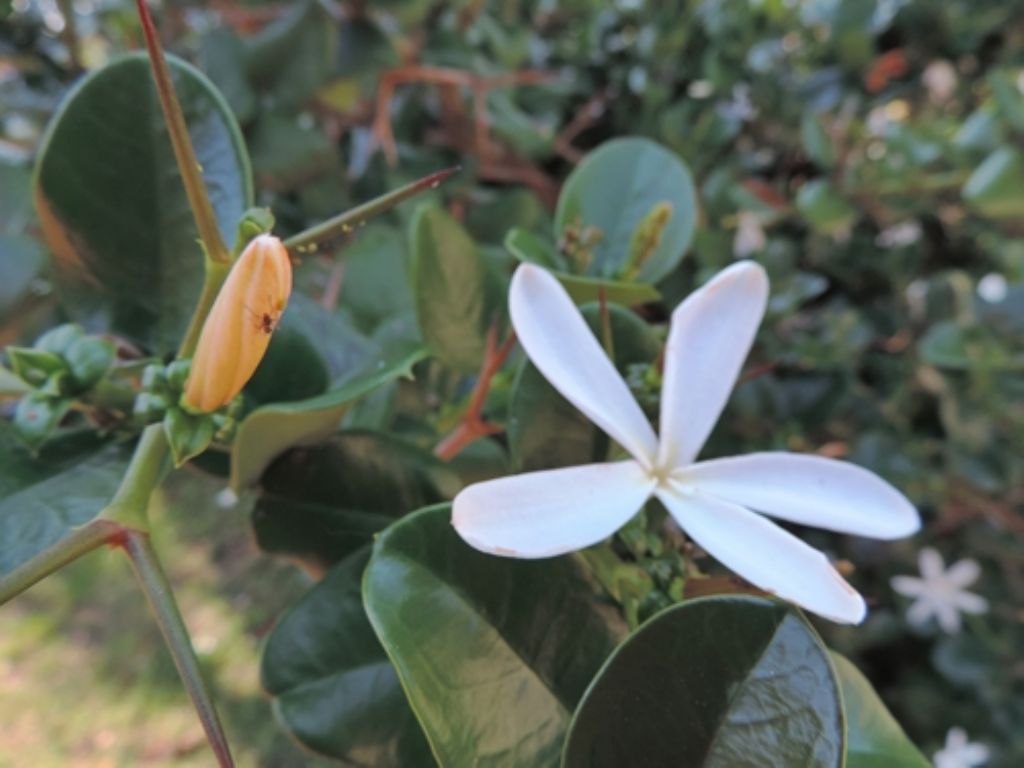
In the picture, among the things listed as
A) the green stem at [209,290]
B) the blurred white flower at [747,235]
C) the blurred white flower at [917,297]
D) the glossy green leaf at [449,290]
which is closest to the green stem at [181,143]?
the green stem at [209,290]

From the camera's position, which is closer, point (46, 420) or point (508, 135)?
point (46, 420)

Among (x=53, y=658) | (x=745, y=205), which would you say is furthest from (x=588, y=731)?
(x=53, y=658)

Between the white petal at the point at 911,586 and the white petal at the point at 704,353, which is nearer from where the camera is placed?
the white petal at the point at 704,353

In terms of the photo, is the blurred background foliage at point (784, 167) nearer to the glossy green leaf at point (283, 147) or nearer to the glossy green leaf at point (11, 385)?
the glossy green leaf at point (283, 147)

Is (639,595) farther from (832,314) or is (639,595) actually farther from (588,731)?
(832,314)

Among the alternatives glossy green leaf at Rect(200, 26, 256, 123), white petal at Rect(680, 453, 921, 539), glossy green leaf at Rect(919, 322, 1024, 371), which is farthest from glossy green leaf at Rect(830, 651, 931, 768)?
glossy green leaf at Rect(200, 26, 256, 123)

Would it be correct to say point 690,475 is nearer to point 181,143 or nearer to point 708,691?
point 708,691

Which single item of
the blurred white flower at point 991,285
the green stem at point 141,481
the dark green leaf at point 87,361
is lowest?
the blurred white flower at point 991,285
